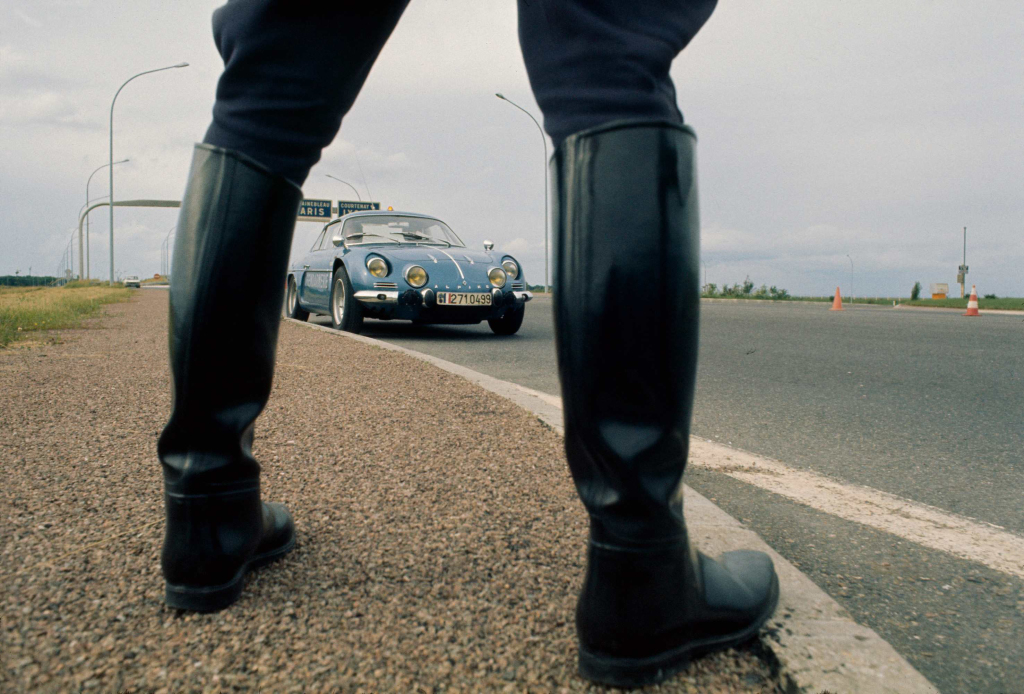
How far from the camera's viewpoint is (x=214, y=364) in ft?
3.50

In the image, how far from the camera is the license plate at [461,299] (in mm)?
6676

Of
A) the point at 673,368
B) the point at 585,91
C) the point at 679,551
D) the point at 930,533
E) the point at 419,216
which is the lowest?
the point at 930,533

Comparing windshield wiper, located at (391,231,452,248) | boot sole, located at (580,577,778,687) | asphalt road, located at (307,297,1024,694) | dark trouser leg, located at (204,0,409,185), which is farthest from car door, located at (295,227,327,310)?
boot sole, located at (580,577,778,687)

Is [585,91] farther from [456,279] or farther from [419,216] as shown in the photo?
[419,216]

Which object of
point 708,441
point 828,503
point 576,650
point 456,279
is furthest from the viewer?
point 456,279

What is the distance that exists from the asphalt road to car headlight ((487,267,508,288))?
535 millimetres

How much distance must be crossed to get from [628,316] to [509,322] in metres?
6.25

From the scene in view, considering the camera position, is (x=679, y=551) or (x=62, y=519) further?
(x=62, y=519)

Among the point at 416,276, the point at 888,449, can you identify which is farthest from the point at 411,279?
the point at 888,449

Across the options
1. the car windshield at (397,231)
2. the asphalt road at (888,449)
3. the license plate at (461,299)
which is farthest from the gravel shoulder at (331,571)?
the car windshield at (397,231)

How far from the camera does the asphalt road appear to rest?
1.23m

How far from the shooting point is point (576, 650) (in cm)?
101

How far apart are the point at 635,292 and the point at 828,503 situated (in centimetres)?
130

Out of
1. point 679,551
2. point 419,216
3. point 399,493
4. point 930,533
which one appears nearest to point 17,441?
point 399,493
